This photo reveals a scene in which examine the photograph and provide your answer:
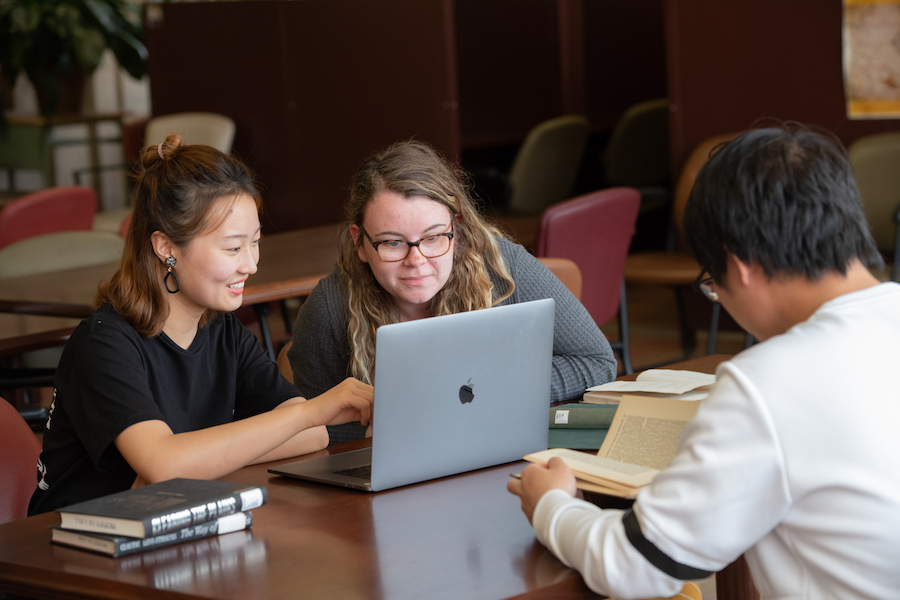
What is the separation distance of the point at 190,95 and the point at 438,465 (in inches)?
187

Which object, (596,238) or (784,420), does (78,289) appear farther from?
(784,420)

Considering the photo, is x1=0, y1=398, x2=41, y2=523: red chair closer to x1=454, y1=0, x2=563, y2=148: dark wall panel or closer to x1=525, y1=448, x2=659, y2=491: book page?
x1=525, y1=448, x2=659, y2=491: book page

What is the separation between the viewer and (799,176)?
1027mm

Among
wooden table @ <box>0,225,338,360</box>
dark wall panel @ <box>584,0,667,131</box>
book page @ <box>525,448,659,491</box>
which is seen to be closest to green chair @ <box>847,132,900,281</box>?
wooden table @ <box>0,225,338,360</box>

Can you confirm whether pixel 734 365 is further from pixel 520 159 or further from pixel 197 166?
pixel 520 159

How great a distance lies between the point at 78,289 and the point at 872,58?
10.1 ft

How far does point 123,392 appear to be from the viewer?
4.82ft

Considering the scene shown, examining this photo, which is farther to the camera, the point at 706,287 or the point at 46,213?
the point at 46,213

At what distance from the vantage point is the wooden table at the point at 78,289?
8.15ft

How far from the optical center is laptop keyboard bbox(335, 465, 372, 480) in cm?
142

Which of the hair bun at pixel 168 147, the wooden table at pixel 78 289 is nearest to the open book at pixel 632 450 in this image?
the hair bun at pixel 168 147

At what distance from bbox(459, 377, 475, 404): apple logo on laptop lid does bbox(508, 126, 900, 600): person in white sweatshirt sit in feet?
1.04

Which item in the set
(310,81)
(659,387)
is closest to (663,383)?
(659,387)

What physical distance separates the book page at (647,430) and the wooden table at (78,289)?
1.45 meters
